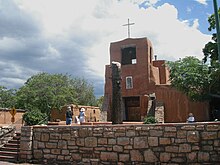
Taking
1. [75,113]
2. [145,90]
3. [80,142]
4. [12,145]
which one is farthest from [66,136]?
[145,90]

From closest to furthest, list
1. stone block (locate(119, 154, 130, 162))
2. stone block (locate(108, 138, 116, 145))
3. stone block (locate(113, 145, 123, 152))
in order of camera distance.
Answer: stone block (locate(119, 154, 130, 162)) < stone block (locate(113, 145, 123, 152)) < stone block (locate(108, 138, 116, 145))

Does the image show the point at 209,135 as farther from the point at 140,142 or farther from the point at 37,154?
the point at 37,154

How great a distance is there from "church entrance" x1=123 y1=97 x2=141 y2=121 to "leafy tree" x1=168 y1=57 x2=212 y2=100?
746 centimetres

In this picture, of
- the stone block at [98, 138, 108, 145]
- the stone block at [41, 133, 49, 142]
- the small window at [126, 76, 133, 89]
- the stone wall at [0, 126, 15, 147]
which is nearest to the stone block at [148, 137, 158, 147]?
the stone block at [98, 138, 108, 145]

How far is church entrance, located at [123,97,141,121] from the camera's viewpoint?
95.2 feet

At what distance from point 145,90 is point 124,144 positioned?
1958cm

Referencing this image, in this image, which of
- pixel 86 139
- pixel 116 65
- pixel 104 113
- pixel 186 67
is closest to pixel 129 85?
pixel 104 113

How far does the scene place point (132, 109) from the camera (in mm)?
29516

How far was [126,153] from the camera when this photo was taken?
8.30 m

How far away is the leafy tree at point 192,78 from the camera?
21.0m

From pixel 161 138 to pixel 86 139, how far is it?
2658 millimetres

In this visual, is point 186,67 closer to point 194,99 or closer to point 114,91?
point 194,99

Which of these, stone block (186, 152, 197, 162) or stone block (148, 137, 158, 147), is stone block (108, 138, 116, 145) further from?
stone block (186, 152, 197, 162)

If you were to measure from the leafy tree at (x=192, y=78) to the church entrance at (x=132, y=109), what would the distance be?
294 inches
